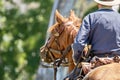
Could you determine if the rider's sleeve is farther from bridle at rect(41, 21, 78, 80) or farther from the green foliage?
the green foliage

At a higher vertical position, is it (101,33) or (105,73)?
(101,33)

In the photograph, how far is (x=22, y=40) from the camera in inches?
1297

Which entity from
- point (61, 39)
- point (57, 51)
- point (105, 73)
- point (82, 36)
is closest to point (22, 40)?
point (57, 51)

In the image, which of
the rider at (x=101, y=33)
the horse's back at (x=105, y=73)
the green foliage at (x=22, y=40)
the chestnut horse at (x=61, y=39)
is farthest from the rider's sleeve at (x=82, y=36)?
the green foliage at (x=22, y=40)

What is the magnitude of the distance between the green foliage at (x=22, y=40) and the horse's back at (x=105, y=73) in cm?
2119

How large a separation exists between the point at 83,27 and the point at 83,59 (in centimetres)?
51

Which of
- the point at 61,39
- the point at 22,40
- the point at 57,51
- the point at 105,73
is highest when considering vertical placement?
the point at 61,39

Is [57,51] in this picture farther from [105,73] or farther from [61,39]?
[105,73]

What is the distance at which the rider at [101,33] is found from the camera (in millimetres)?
10180

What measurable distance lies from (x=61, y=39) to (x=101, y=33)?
4.03 feet

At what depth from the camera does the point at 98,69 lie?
938cm

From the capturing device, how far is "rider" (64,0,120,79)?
10180 millimetres

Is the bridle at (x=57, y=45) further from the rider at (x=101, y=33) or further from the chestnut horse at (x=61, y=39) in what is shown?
the rider at (x=101, y=33)

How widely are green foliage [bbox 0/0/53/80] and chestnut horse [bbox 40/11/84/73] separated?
1891 centimetres
